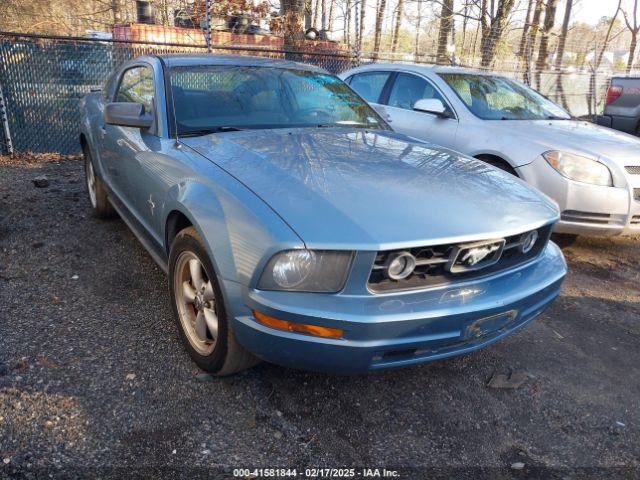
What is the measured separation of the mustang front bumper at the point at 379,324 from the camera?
76.4 inches

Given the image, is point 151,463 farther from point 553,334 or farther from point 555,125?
point 555,125

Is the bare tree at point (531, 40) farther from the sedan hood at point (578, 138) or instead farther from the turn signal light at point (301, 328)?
the turn signal light at point (301, 328)

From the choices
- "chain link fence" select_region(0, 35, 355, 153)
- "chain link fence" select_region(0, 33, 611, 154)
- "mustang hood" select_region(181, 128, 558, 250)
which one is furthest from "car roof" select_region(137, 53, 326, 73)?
"chain link fence" select_region(0, 33, 611, 154)

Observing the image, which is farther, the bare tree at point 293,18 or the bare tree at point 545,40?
the bare tree at point 545,40

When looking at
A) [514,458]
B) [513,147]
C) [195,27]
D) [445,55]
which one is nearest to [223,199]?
[514,458]

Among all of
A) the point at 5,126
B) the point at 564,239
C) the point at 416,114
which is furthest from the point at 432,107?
the point at 5,126

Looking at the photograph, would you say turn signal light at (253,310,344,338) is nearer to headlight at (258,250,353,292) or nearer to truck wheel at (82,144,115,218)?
headlight at (258,250,353,292)

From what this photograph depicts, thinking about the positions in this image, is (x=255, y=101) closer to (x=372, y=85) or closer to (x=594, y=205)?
(x=594, y=205)

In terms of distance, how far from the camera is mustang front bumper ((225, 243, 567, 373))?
6.37ft

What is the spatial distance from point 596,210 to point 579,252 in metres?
0.69

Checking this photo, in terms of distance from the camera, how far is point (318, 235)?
6.37 ft

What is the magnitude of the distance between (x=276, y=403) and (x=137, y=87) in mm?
2656

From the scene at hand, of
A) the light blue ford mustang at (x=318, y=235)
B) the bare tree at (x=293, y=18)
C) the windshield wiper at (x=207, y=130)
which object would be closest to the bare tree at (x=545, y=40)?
the bare tree at (x=293, y=18)

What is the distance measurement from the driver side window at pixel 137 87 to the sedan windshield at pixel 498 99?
10.4 ft
